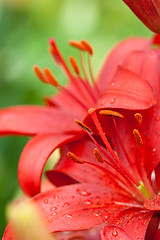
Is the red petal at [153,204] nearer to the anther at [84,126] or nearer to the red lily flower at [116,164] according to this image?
the red lily flower at [116,164]

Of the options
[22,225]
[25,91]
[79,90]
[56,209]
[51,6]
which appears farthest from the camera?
[51,6]

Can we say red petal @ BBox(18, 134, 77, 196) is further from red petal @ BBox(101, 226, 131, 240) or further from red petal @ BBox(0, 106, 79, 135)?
red petal @ BBox(101, 226, 131, 240)

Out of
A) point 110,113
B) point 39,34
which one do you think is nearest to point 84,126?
point 110,113

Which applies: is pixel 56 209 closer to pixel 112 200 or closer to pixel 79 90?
pixel 112 200

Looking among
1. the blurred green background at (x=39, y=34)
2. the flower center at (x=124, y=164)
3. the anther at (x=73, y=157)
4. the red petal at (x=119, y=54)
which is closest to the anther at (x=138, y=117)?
the flower center at (x=124, y=164)

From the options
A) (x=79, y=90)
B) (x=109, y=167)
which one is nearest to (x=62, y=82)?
(x=79, y=90)

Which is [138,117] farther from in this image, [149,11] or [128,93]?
[149,11]
